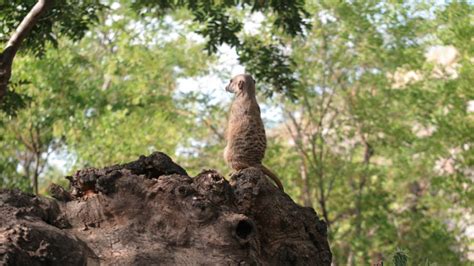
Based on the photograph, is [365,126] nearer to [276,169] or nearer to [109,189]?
[276,169]

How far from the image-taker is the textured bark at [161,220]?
517 cm

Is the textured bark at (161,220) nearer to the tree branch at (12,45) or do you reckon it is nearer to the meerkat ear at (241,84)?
the meerkat ear at (241,84)

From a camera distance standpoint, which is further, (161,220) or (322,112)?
(322,112)

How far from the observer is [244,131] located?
25.7 ft

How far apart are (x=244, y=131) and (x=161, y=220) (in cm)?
247

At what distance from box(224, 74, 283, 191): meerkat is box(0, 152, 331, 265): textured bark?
155 centimetres

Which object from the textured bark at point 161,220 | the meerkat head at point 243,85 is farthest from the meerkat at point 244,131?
the textured bark at point 161,220

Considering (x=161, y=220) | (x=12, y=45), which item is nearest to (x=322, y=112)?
(x=12, y=45)

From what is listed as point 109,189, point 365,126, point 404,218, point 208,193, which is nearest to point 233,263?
point 208,193

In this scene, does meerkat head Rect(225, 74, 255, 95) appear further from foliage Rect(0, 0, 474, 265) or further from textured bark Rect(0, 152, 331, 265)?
foliage Rect(0, 0, 474, 265)

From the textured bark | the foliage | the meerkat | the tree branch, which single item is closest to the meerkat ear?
the meerkat

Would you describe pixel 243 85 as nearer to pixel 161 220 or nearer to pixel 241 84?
pixel 241 84

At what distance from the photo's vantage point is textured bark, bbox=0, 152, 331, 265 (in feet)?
17.0

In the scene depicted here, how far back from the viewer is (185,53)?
2236cm
